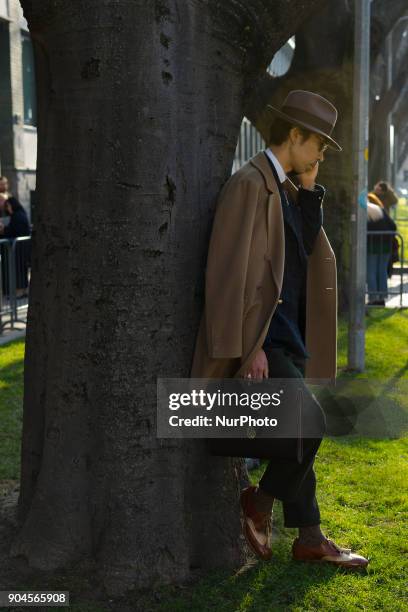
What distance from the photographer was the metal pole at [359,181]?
33.0 feet

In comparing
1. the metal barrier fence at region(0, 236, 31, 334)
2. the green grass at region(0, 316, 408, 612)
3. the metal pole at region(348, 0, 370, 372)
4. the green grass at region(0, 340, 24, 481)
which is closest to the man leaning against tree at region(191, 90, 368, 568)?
the green grass at region(0, 316, 408, 612)

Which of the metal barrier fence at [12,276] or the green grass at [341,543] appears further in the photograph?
the metal barrier fence at [12,276]

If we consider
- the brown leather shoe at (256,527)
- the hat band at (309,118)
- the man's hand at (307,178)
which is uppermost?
the hat band at (309,118)

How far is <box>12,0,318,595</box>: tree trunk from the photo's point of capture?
4453 millimetres

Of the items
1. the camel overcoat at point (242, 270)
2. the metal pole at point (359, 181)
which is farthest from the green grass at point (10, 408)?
the metal pole at point (359, 181)

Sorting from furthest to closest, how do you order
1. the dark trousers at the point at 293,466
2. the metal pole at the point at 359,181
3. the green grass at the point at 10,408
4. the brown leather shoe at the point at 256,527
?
the metal pole at the point at 359,181
the green grass at the point at 10,408
the brown leather shoe at the point at 256,527
the dark trousers at the point at 293,466

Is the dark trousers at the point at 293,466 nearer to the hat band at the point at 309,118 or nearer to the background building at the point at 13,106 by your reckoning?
the hat band at the point at 309,118

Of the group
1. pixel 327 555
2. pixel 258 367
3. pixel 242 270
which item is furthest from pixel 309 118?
pixel 327 555

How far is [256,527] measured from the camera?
4750 mm

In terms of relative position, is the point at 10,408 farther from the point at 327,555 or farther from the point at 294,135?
the point at 294,135

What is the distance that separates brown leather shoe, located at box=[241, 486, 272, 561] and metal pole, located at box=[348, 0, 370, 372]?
556 centimetres

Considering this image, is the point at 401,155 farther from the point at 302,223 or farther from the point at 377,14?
the point at 302,223

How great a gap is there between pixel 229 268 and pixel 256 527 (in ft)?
3.94

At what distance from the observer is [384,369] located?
34.0 ft
